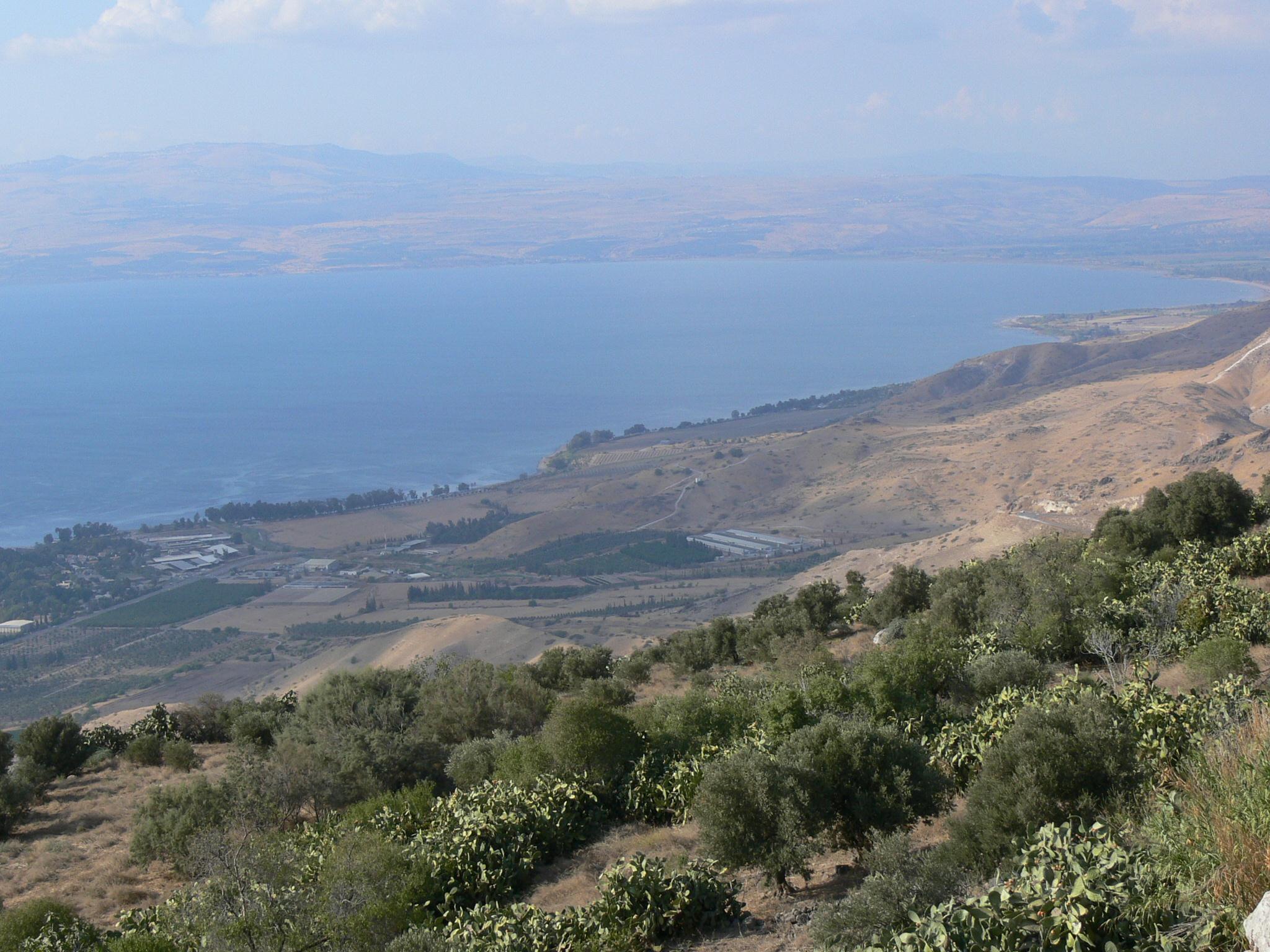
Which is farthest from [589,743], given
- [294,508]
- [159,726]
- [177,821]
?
[294,508]

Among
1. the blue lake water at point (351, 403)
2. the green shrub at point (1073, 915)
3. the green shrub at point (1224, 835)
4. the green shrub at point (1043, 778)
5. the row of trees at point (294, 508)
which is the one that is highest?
the green shrub at point (1224, 835)

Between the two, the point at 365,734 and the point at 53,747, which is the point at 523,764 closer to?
the point at 365,734

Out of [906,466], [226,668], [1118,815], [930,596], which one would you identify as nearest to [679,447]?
[906,466]

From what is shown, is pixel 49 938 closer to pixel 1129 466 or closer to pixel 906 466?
pixel 1129 466

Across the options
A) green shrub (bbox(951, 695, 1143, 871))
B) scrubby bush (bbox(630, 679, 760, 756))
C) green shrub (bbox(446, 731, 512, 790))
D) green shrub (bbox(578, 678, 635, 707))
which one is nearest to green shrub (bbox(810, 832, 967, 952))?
green shrub (bbox(951, 695, 1143, 871))

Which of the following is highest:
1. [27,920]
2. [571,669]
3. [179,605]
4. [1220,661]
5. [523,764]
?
[1220,661]

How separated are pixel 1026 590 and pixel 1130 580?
74.2 inches

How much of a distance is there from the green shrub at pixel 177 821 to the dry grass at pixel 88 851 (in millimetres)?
225

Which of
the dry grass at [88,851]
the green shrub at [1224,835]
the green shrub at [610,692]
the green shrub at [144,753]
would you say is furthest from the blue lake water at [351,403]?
the green shrub at [1224,835]

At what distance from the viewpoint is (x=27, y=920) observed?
9.39 meters

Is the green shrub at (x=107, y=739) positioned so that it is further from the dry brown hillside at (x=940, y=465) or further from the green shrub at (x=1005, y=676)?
the dry brown hillside at (x=940, y=465)

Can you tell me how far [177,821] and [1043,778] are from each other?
34.6 ft

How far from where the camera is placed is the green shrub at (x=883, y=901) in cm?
612

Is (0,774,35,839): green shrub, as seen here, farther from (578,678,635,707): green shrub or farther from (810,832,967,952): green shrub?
(810,832,967,952): green shrub
